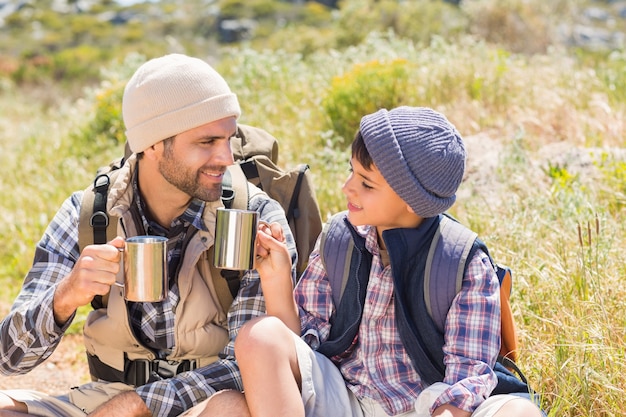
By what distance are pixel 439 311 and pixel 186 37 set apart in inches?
1866

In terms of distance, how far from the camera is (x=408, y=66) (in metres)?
7.52

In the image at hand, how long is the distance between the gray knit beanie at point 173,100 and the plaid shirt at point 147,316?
0.34 m

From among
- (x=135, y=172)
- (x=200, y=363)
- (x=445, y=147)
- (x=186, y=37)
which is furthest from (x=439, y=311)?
(x=186, y=37)

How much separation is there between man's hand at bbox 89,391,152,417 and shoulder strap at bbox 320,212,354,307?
83 centimetres

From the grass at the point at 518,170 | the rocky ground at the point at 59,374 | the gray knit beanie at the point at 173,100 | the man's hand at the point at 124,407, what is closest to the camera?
the man's hand at the point at 124,407

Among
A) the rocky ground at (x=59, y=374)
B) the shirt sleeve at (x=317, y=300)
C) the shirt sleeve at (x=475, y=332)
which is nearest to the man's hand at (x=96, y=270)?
the shirt sleeve at (x=317, y=300)

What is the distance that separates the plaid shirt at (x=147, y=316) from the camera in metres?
2.92

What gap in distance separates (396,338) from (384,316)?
0.10m

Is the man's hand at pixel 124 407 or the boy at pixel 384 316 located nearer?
the boy at pixel 384 316

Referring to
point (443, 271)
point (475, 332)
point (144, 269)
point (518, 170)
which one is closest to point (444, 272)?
point (443, 271)

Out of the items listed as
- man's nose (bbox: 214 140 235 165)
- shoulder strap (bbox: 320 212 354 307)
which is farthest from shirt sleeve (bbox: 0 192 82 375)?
shoulder strap (bbox: 320 212 354 307)

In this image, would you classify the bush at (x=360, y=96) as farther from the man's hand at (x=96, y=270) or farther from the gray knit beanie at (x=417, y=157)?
the man's hand at (x=96, y=270)

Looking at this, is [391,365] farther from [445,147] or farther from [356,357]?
[445,147]

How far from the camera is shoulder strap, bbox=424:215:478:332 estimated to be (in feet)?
9.02
